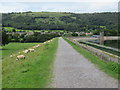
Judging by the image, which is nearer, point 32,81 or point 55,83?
point 55,83

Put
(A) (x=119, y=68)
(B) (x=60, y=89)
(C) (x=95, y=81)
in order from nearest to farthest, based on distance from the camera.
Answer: (B) (x=60, y=89)
(C) (x=95, y=81)
(A) (x=119, y=68)

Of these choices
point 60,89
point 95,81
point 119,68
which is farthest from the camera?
point 119,68

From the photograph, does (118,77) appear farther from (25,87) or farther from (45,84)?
(25,87)

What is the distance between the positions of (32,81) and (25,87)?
1140 mm

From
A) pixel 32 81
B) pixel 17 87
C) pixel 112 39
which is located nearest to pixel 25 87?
pixel 17 87

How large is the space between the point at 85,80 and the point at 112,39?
106 metres

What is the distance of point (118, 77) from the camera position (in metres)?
11.1

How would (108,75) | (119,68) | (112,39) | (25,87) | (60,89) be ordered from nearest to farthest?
(60,89), (25,87), (108,75), (119,68), (112,39)

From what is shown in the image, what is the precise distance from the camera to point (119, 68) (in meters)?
13.0

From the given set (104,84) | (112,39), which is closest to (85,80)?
(104,84)

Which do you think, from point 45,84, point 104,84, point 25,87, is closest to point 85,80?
point 104,84

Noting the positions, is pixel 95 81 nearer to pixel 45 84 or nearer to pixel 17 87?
pixel 45 84

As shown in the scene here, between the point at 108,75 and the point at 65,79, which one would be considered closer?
the point at 65,79

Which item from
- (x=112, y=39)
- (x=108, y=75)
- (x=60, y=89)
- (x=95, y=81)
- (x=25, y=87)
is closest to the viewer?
(x=60, y=89)
